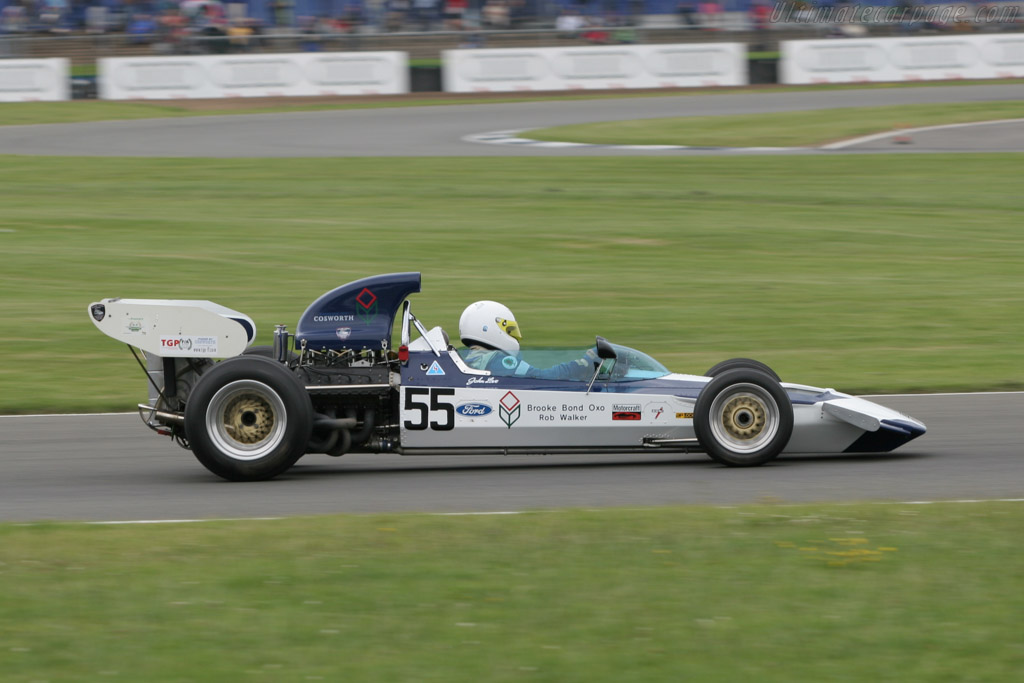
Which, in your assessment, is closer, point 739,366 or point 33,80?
point 739,366

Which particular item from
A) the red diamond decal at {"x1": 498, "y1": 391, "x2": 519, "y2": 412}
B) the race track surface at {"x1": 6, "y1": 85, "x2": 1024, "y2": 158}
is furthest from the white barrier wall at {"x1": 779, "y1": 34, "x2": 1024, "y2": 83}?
the red diamond decal at {"x1": 498, "y1": 391, "x2": 519, "y2": 412}

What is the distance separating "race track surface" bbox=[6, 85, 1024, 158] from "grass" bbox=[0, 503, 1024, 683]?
67.4 ft

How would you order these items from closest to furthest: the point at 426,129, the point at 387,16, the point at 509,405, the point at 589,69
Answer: the point at 509,405 < the point at 426,129 < the point at 589,69 < the point at 387,16

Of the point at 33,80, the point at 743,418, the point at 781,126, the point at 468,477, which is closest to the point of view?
the point at 743,418

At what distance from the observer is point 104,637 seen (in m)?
5.48

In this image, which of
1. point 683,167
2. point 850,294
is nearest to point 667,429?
point 850,294

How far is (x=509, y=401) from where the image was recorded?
8.70 metres

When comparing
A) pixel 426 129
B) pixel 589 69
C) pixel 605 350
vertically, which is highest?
pixel 589 69

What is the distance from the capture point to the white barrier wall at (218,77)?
1419 inches

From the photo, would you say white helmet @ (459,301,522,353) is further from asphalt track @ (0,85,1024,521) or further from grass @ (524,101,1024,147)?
grass @ (524,101,1024,147)

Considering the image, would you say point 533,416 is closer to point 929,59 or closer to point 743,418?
point 743,418

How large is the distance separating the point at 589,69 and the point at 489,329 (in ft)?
97.6

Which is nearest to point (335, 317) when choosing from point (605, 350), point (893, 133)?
point (605, 350)

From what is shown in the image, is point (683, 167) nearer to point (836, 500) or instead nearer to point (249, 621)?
point (836, 500)
